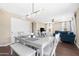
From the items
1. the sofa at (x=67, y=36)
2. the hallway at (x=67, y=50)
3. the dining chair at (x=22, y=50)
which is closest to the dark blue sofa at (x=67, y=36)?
the sofa at (x=67, y=36)

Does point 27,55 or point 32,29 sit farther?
point 32,29

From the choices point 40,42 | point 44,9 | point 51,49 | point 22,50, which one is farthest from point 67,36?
point 22,50

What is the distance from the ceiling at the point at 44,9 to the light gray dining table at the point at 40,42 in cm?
40

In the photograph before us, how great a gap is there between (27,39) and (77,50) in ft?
3.02

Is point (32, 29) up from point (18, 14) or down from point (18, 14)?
down

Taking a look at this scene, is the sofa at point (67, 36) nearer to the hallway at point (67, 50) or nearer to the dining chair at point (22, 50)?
the hallway at point (67, 50)

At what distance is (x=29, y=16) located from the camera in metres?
1.54

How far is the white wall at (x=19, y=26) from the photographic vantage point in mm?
1509

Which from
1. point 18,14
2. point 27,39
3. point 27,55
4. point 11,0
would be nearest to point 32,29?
point 27,39

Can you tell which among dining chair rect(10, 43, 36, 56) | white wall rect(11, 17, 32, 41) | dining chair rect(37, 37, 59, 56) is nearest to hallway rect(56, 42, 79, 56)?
dining chair rect(37, 37, 59, 56)

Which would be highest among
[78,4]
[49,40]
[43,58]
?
[78,4]

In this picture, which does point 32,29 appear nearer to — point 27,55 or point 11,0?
point 27,55

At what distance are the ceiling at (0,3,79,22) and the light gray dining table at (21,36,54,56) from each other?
0.40 meters

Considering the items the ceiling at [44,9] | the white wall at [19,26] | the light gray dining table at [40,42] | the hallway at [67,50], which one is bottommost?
the hallway at [67,50]
